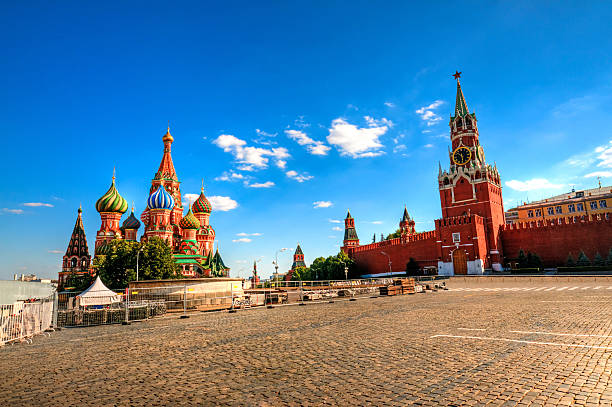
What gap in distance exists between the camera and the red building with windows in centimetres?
4594

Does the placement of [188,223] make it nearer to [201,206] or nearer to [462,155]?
[201,206]

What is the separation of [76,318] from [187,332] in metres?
7.65

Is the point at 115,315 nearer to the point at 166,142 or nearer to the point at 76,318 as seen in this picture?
the point at 76,318

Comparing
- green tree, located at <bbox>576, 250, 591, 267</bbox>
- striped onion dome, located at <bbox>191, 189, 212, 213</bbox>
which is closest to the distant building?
green tree, located at <bbox>576, 250, 591, 267</bbox>

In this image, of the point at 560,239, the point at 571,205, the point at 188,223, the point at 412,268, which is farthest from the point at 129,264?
the point at 571,205

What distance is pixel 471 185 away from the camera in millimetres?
54906

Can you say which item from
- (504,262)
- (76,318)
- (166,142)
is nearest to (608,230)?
(504,262)

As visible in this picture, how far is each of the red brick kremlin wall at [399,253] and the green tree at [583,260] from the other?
57.9ft

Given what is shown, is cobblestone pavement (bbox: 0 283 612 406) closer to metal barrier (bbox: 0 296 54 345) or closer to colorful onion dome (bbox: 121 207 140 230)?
metal barrier (bbox: 0 296 54 345)

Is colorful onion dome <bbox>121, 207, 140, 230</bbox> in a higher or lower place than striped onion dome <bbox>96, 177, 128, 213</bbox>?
lower

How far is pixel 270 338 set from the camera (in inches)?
331

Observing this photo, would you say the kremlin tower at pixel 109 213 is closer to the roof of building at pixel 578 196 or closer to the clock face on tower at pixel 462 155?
the clock face on tower at pixel 462 155

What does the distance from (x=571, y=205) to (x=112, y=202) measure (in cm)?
8383

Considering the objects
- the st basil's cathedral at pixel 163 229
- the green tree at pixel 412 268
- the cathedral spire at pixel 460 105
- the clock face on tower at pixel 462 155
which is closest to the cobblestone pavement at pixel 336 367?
the st basil's cathedral at pixel 163 229
